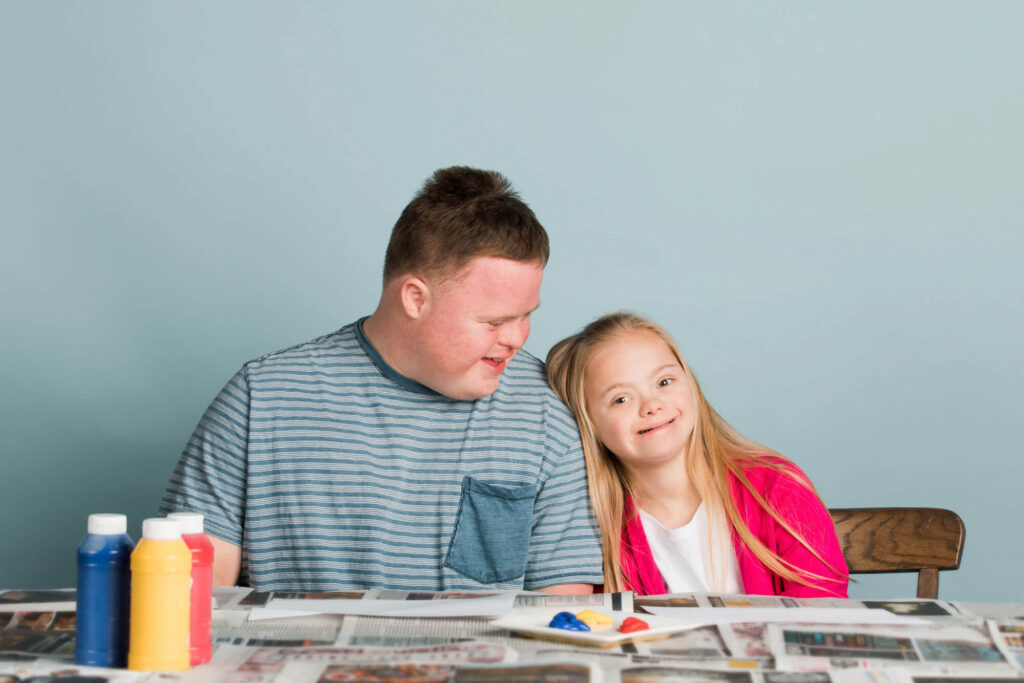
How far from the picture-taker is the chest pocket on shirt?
1.81 meters

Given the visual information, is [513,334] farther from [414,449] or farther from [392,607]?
[392,607]

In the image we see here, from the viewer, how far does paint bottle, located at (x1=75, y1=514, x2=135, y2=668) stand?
1032mm

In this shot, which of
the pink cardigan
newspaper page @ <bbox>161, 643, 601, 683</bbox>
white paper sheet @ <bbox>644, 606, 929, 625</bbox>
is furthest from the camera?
the pink cardigan

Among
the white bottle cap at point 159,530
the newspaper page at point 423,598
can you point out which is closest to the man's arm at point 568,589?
the newspaper page at point 423,598

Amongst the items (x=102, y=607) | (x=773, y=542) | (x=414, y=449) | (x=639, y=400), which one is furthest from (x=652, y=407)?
(x=102, y=607)

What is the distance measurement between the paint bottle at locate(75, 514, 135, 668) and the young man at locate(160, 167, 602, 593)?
0.74 meters

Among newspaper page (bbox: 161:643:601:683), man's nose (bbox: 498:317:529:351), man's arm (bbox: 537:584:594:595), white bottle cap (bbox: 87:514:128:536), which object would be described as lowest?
man's arm (bbox: 537:584:594:595)

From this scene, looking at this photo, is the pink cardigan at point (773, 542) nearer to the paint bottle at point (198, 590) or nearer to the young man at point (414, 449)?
the young man at point (414, 449)

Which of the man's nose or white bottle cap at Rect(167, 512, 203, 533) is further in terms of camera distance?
the man's nose

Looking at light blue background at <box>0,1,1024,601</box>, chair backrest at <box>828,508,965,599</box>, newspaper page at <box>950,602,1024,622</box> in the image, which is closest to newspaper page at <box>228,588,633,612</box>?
newspaper page at <box>950,602,1024,622</box>

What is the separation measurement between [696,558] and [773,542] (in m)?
0.14

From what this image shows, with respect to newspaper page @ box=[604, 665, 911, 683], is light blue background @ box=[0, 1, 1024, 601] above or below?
above

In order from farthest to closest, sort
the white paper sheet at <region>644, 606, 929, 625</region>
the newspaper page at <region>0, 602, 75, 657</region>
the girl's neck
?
the girl's neck < the white paper sheet at <region>644, 606, 929, 625</region> < the newspaper page at <region>0, 602, 75, 657</region>

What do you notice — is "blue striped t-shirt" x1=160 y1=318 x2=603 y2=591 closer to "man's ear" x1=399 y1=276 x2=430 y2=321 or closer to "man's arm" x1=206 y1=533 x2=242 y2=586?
"man's arm" x1=206 y1=533 x2=242 y2=586
